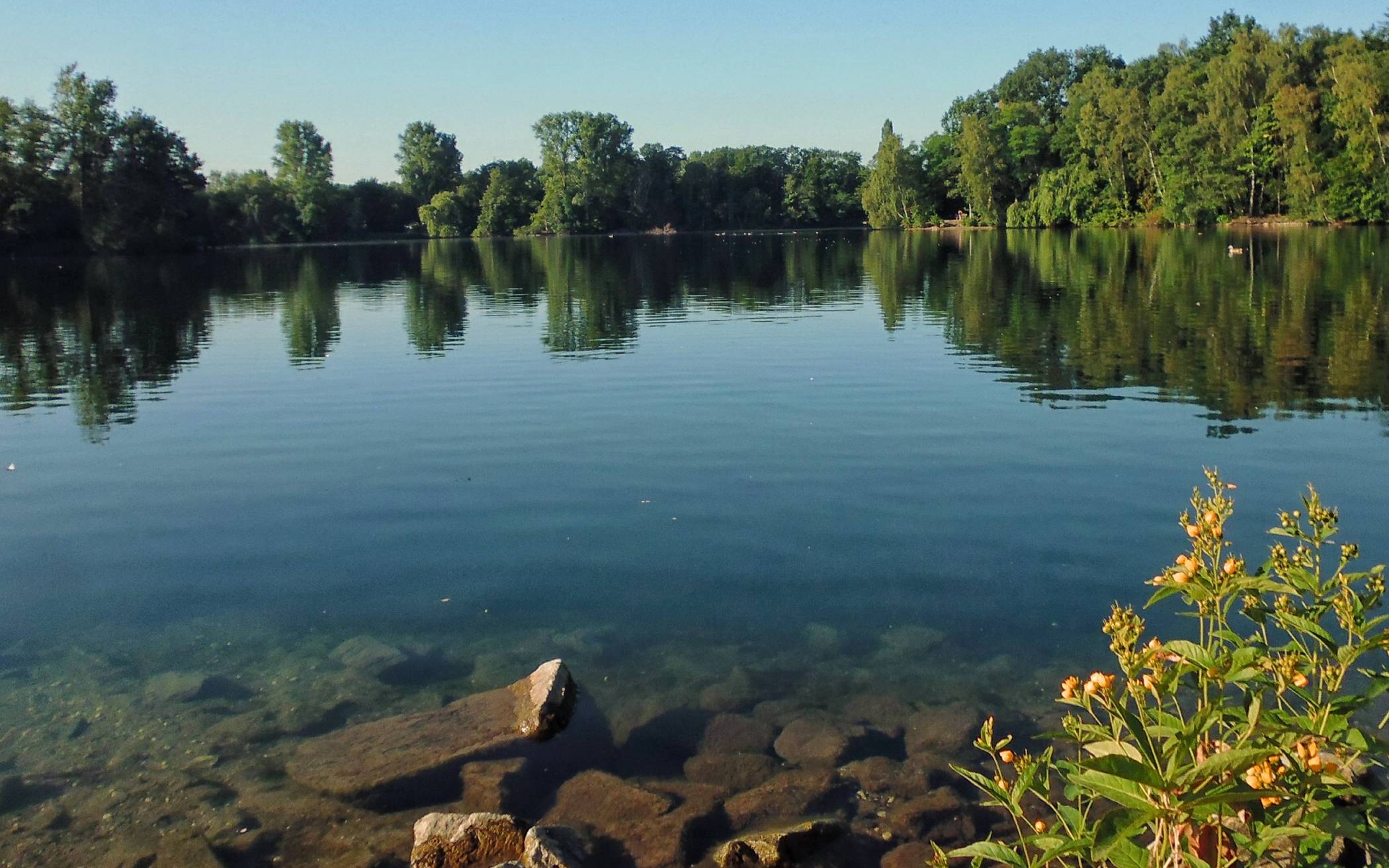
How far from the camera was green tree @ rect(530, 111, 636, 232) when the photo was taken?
13712cm

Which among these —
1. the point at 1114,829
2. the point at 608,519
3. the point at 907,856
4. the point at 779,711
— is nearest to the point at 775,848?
the point at 907,856

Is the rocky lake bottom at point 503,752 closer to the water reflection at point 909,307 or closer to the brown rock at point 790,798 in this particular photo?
the brown rock at point 790,798

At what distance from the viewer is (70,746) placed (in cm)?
675

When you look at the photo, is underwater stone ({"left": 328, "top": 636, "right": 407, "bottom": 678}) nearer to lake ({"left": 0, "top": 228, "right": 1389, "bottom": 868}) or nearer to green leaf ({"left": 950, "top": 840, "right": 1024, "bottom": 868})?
lake ({"left": 0, "top": 228, "right": 1389, "bottom": 868})

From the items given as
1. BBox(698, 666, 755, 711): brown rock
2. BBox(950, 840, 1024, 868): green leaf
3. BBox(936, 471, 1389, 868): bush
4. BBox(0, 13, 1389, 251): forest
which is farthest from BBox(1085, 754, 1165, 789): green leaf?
BBox(0, 13, 1389, 251): forest

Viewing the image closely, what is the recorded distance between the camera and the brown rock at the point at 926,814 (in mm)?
5570

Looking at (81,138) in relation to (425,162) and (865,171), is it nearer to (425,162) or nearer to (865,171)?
(425,162)

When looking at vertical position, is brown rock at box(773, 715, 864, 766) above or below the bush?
below

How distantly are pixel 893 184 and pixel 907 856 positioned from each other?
11456cm

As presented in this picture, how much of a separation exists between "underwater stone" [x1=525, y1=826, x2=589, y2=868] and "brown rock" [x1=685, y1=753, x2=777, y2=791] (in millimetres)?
967

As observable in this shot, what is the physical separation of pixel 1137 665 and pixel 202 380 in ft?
70.9

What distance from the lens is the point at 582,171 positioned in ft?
452

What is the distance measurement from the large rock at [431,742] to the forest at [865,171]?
252 feet

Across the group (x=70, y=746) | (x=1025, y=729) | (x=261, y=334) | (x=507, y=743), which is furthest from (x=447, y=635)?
(x=261, y=334)
